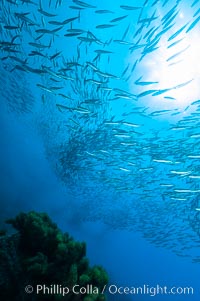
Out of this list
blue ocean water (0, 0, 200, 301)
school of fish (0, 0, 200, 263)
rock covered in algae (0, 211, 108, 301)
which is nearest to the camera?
rock covered in algae (0, 211, 108, 301)

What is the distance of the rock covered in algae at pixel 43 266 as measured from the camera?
4.21m

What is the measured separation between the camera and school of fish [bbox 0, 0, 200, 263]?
305 inches

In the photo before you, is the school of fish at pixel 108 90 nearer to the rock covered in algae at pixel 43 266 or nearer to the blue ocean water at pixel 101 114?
the blue ocean water at pixel 101 114

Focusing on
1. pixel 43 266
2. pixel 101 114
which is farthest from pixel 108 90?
pixel 43 266

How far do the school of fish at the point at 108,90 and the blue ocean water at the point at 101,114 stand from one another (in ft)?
0.15

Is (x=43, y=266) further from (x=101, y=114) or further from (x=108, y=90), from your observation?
(x=101, y=114)

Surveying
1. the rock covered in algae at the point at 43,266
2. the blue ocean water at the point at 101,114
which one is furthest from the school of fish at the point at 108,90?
the rock covered in algae at the point at 43,266

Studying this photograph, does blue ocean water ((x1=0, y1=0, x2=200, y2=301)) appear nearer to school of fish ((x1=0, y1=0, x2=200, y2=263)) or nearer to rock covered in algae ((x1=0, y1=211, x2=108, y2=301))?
school of fish ((x1=0, y1=0, x2=200, y2=263))

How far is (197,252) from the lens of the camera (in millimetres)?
36875

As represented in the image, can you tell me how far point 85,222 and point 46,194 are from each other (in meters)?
5.16

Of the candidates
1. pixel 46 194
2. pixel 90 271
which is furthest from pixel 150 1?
pixel 46 194

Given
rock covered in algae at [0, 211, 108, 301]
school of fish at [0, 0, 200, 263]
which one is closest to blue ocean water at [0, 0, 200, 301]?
school of fish at [0, 0, 200, 263]

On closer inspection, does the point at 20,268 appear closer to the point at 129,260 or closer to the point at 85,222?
the point at 85,222

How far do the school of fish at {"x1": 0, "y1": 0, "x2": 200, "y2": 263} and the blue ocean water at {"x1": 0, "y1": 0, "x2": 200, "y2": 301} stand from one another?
1.7 inches
